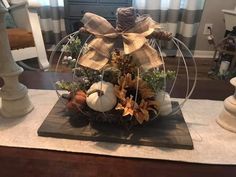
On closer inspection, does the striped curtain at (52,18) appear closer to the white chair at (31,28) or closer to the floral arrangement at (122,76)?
the white chair at (31,28)

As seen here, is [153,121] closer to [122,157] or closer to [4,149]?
[122,157]

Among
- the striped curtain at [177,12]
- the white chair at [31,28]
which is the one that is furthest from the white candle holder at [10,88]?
the striped curtain at [177,12]

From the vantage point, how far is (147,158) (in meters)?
0.58

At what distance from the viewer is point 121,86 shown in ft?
1.99

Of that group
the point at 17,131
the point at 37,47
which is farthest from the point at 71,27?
the point at 17,131

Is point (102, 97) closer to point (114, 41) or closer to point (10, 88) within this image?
point (114, 41)

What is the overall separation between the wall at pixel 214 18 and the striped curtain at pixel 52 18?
1.40m

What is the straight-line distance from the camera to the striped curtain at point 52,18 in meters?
2.30

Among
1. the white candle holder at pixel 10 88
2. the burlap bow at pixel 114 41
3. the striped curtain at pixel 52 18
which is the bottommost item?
the striped curtain at pixel 52 18

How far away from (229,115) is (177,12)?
1.72 metres

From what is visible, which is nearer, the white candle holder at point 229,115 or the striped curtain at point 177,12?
the white candle holder at point 229,115

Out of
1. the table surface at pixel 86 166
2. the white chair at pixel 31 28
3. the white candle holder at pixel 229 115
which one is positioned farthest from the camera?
the white chair at pixel 31 28

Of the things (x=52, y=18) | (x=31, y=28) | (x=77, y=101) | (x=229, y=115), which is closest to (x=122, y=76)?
(x=77, y=101)

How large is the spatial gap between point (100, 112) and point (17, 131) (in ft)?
0.82
